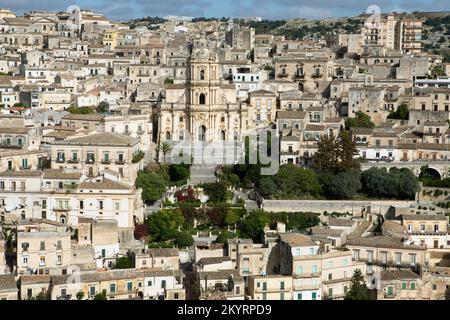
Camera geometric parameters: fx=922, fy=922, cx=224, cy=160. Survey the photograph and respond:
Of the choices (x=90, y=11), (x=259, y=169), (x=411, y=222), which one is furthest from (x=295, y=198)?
(x=90, y=11)

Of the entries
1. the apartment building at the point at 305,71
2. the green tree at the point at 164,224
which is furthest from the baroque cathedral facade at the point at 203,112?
the green tree at the point at 164,224

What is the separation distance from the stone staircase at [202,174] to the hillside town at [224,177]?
9 cm

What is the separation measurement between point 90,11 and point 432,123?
3352 centimetres

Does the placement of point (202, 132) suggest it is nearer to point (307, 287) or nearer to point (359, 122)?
point (359, 122)

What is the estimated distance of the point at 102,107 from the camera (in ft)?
110

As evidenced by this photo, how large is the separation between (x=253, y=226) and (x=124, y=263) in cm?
446

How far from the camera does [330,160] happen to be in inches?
1061

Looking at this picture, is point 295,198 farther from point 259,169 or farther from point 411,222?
point 411,222

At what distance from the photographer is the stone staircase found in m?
27.3

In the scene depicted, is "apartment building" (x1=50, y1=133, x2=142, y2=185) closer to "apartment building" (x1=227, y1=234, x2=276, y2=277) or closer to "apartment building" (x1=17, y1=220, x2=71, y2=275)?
"apartment building" (x1=17, y1=220, x2=71, y2=275)

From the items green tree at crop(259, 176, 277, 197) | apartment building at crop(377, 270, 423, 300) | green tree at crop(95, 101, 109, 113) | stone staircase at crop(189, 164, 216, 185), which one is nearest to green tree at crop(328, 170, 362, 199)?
green tree at crop(259, 176, 277, 197)

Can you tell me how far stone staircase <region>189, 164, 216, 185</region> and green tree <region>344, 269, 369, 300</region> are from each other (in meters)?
8.89

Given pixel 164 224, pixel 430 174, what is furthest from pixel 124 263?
pixel 430 174

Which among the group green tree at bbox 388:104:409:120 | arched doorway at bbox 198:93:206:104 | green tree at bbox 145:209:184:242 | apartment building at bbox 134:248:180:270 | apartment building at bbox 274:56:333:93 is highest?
apartment building at bbox 274:56:333:93
